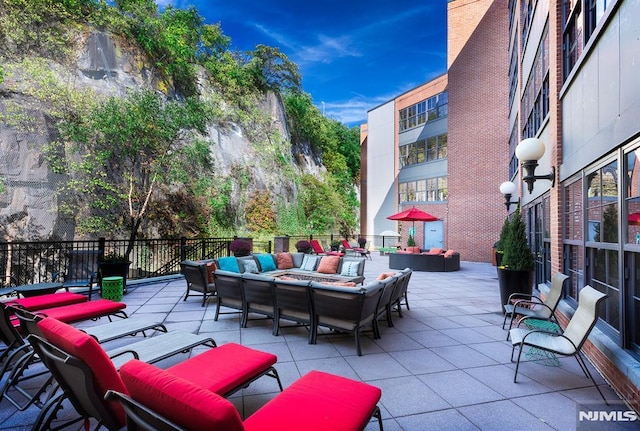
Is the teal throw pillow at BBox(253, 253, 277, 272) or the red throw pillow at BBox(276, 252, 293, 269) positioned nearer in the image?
the teal throw pillow at BBox(253, 253, 277, 272)

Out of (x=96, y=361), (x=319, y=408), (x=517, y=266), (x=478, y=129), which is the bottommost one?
(x=319, y=408)

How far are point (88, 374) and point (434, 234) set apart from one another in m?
18.9

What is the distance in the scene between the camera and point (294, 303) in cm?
486

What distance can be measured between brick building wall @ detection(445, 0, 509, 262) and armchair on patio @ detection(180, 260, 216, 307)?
14186 millimetres

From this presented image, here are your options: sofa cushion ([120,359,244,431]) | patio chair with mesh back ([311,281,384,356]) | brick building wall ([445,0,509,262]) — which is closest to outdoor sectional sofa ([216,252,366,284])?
patio chair with mesh back ([311,281,384,356])

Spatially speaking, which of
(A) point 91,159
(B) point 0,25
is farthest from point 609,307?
(B) point 0,25

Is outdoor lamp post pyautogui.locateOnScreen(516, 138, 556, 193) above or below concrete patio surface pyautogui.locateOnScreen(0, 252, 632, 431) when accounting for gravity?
above

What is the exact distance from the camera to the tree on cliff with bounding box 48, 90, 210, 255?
1091 cm

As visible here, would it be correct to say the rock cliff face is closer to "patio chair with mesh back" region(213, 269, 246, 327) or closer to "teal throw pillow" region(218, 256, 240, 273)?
"teal throw pillow" region(218, 256, 240, 273)

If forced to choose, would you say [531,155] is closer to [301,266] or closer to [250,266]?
[301,266]

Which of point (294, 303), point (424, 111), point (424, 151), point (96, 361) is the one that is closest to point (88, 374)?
point (96, 361)

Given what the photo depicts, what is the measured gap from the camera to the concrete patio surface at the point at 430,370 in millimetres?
2770

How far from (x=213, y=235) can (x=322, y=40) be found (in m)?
19.2

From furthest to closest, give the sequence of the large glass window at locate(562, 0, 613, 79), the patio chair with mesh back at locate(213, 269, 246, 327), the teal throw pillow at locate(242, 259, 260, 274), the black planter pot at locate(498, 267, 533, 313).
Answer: the teal throw pillow at locate(242, 259, 260, 274) → the black planter pot at locate(498, 267, 533, 313) → the patio chair with mesh back at locate(213, 269, 246, 327) → the large glass window at locate(562, 0, 613, 79)
